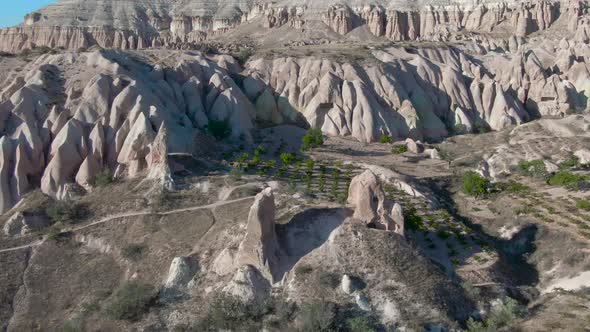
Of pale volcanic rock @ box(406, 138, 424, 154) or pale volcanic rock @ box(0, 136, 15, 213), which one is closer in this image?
pale volcanic rock @ box(0, 136, 15, 213)

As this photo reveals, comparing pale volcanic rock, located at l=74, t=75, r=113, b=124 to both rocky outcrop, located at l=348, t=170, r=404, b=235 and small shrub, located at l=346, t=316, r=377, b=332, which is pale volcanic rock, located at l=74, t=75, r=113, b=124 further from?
small shrub, located at l=346, t=316, r=377, b=332

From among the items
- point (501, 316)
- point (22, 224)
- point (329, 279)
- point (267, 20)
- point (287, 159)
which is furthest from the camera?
point (267, 20)

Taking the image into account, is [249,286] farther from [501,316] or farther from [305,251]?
[501,316]

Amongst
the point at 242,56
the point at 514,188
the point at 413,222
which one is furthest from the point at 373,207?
the point at 242,56

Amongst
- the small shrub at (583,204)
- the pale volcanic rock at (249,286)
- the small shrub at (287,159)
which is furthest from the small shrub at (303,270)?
the small shrub at (583,204)

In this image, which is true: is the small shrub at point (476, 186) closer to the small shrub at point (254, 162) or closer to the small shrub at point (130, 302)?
the small shrub at point (254, 162)

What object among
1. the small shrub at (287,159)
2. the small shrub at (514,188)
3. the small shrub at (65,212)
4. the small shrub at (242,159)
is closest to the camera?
the small shrub at (65,212)

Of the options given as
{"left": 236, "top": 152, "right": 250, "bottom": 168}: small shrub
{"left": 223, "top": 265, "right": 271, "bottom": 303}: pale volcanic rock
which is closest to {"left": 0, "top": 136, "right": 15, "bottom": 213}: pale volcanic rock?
{"left": 236, "top": 152, "right": 250, "bottom": 168}: small shrub
